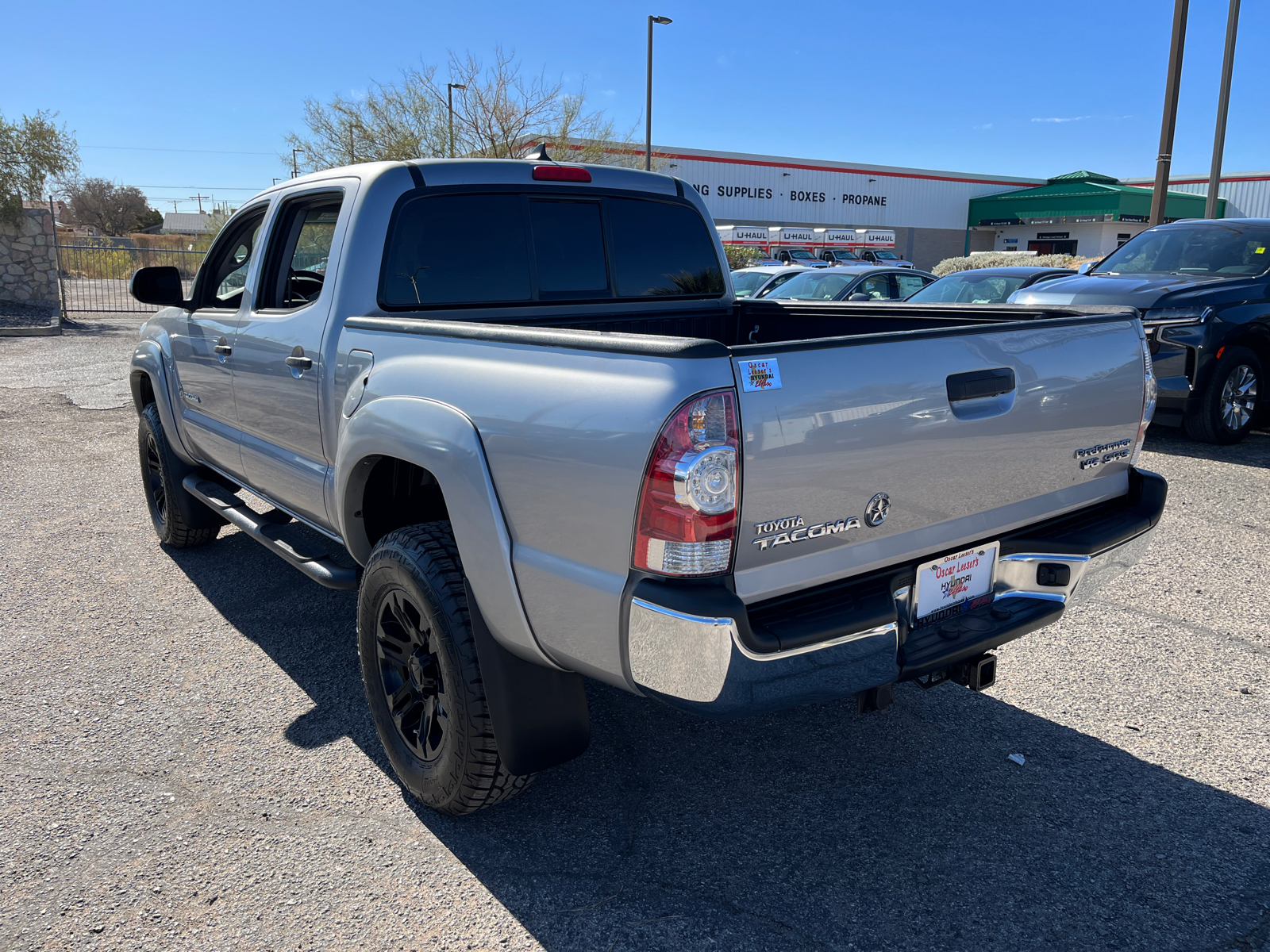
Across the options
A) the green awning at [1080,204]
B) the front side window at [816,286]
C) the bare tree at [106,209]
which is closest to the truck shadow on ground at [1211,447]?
the front side window at [816,286]

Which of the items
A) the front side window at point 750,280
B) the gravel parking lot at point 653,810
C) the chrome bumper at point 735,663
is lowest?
the gravel parking lot at point 653,810

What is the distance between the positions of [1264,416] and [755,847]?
801cm

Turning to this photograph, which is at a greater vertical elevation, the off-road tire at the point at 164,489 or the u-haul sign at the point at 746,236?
the u-haul sign at the point at 746,236

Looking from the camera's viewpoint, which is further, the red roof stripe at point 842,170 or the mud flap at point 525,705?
the red roof stripe at point 842,170

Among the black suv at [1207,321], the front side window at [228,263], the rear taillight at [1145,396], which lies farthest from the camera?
the black suv at [1207,321]

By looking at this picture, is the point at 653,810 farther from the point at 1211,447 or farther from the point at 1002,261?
the point at 1002,261

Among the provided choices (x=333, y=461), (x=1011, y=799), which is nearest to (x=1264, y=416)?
(x=1011, y=799)

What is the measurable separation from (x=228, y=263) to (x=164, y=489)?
4.64ft

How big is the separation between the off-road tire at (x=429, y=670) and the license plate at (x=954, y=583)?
1242 mm

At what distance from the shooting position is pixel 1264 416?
28.1ft

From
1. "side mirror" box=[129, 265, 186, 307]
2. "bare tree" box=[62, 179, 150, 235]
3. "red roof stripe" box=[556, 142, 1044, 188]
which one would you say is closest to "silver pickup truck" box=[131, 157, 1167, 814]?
"side mirror" box=[129, 265, 186, 307]

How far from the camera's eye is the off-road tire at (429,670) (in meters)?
2.70

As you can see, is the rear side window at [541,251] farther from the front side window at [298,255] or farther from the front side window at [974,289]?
the front side window at [974,289]

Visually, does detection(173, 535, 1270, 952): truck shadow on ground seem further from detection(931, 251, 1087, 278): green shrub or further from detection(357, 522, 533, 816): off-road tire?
detection(931, 251, 1087, 278): green shrub
